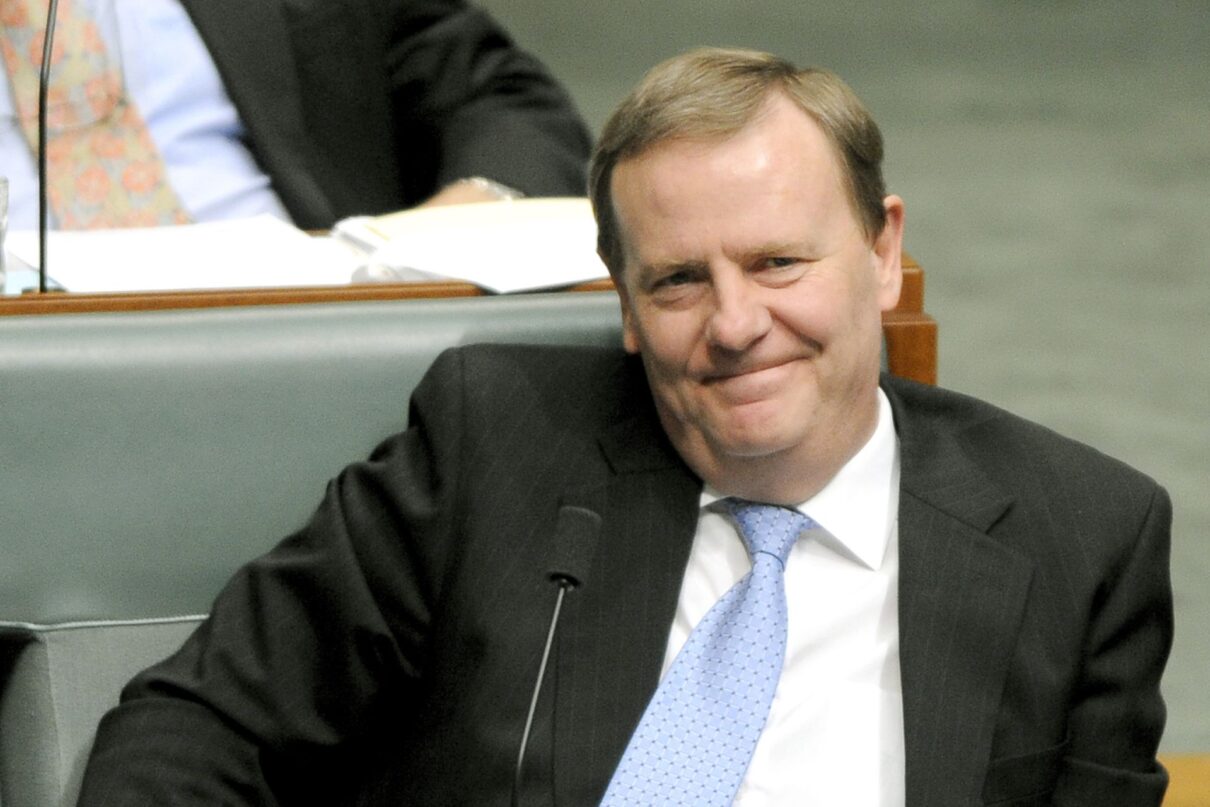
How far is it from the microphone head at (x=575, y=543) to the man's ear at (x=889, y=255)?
1.09 feet

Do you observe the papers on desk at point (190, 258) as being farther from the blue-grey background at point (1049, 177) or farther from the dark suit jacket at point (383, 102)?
the blue-grey background at point (1049, 177)

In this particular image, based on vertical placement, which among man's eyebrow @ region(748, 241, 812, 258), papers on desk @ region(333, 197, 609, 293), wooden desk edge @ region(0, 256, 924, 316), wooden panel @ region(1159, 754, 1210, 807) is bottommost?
wooden panel @ region(1159, 754, 1210, 807)

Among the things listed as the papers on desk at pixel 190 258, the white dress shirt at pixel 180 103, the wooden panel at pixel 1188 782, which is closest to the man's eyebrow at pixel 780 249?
the papers on desk at pixel 190 258

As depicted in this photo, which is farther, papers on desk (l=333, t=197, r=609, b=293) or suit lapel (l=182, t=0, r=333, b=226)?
suit lapel (l=182, t=0, r=333, b=226)

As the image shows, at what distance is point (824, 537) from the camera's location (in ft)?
5.52

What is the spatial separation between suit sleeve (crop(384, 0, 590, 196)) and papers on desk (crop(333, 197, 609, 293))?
22.4 inches

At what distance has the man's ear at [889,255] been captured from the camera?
1.71m

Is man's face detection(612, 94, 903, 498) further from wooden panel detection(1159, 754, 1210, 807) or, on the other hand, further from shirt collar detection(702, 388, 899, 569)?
wooden panel detection(1159, 754, 1210, 807)

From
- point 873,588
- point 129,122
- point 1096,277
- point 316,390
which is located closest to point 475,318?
point 316,390

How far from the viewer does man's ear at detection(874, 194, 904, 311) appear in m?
1.71

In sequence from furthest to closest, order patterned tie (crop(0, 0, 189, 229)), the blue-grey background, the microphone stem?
the blue-grey background
patterned tie (crop(0, 0, 189, 229))
the microphone stem

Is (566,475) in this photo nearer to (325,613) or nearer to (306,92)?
(325,613)

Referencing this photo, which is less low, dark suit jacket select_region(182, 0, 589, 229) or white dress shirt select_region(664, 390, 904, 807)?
dark suit jacket select_region(182, 0, 589, 229)

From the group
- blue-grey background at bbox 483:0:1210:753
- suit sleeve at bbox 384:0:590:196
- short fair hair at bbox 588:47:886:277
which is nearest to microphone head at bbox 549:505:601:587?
A: short fair hair at bbox 588:47:886:277
